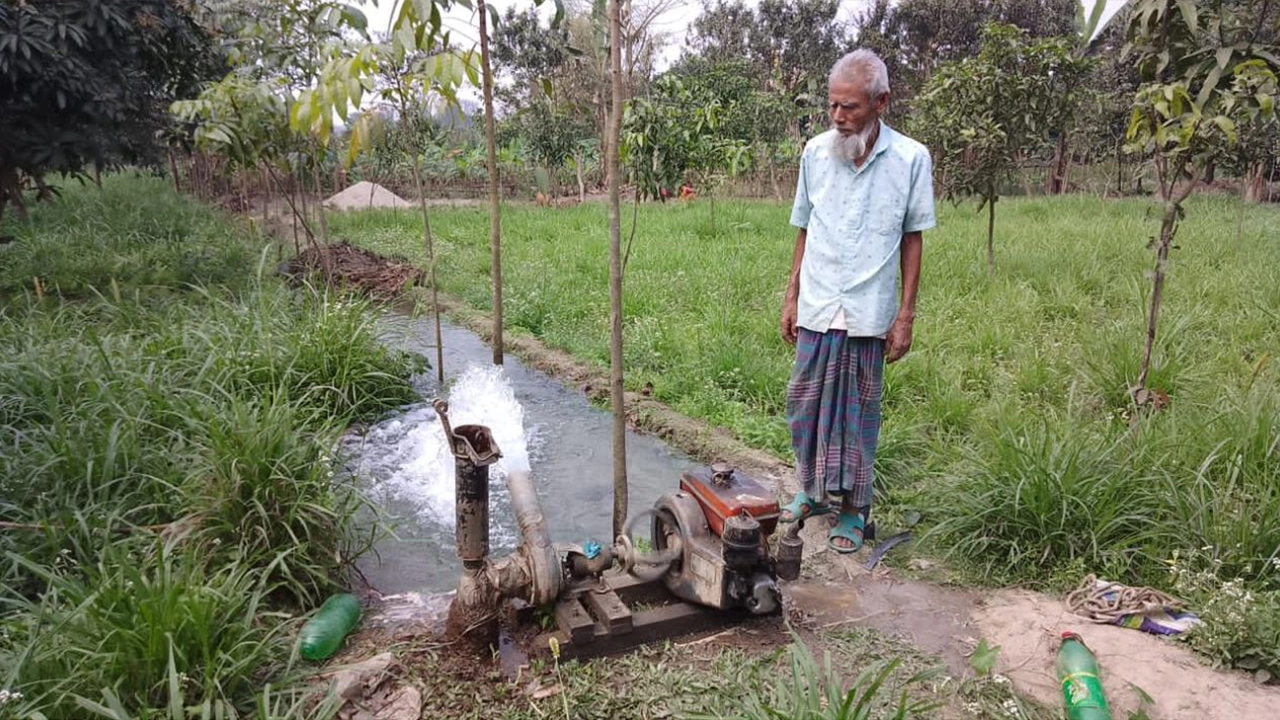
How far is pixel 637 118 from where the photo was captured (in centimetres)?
745

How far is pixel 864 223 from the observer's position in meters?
2.74

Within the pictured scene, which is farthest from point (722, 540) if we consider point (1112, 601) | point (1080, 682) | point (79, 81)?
point (79, 81)

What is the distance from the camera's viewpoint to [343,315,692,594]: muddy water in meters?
3.29

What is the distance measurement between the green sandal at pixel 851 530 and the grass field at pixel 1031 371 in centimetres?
29

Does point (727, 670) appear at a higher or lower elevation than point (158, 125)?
lower

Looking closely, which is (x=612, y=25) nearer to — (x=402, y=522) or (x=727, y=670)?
(x=727, y=670)

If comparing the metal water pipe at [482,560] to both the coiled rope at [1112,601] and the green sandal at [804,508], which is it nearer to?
the green sandal at [804,508]

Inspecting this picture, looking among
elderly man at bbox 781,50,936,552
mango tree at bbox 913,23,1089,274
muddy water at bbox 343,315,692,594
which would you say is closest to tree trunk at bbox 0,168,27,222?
muddy water at bbox 343,315,692,594

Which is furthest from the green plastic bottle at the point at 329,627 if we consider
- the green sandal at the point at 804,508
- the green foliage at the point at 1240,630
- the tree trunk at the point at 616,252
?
the green foliage at the point at 1240,630

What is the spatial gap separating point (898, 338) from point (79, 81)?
5.82 meters

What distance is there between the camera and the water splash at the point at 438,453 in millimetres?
3682

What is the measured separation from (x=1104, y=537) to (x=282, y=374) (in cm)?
393

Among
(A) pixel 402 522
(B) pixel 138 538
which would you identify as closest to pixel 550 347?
(A) pixel 402 522

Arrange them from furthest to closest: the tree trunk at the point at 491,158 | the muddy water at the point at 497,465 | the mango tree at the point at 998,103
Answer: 1. the mango tree at the point at 998,103
2. the tree trunk at the point at 491,158
3. the muddy water at the point at 497,465
